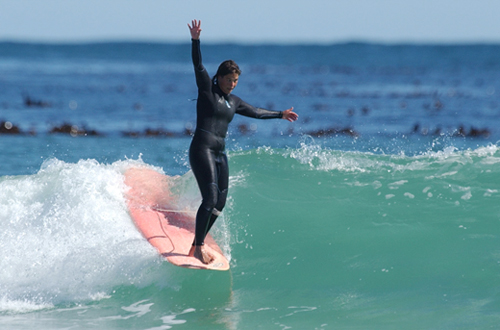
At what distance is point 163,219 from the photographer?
7.59 meters

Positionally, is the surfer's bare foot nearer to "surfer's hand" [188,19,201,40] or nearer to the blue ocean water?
the blue ocean water

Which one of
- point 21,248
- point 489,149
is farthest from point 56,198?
point 489,149

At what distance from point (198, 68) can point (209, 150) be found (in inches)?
32.3

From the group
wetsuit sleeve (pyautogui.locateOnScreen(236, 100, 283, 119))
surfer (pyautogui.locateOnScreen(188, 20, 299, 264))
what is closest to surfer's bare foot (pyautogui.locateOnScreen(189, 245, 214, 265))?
surfer (pyautogui.locateOnScreen(188, 20, 299, 264))

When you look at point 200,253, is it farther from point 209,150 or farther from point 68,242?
point 68,242

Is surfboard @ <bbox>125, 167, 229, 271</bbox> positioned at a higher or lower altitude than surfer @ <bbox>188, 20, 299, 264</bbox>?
lower

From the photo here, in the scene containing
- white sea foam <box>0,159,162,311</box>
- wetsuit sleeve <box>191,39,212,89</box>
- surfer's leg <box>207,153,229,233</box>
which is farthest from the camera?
white sea foam <box>0,159,162,311</box>

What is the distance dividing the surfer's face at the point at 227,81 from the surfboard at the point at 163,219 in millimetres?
1736

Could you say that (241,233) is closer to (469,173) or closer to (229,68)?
(229,68)

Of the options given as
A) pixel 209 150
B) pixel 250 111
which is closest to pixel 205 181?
pixel 209 150

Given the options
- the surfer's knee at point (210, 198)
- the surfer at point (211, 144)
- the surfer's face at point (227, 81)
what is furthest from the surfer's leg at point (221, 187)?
the surfer's face at point (227, 81)

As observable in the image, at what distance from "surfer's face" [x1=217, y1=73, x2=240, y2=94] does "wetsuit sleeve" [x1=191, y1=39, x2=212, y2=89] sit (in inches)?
5.3

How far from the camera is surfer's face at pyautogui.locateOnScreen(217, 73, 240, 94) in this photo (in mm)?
6496

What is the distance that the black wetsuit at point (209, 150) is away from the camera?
6.49 meters
